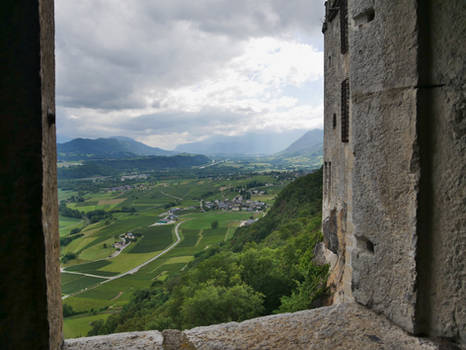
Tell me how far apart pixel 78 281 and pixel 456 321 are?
4043 centimetres

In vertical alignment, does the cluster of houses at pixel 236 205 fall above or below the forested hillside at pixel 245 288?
below

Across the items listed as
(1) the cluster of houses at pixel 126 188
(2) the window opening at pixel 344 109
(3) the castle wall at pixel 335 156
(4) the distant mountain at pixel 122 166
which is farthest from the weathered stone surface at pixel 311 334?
(4) the distant mountain at pixel 122 166

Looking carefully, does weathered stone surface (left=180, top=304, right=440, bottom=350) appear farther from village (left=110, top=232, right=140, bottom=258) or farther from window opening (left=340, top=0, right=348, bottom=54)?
village (left=110, top=232, right=140, bottom=258)

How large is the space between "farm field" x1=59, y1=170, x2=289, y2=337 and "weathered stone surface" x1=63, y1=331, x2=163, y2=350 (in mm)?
26773

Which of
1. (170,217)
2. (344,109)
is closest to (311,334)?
(344,109)

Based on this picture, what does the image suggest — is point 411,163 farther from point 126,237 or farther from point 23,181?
point 126,237

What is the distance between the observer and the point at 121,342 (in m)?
1.76

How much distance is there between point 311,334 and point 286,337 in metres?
0.17

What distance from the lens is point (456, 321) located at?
72.5 inches

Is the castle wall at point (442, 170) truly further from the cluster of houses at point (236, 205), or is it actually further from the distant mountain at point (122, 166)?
the distant mountain at point (122, 166)

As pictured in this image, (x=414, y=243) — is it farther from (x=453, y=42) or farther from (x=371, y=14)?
(x=371, y=14)

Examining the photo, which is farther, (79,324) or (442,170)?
(79,324)

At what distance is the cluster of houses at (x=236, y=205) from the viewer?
6531 centimetres

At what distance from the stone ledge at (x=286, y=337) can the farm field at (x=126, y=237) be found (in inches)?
1060
